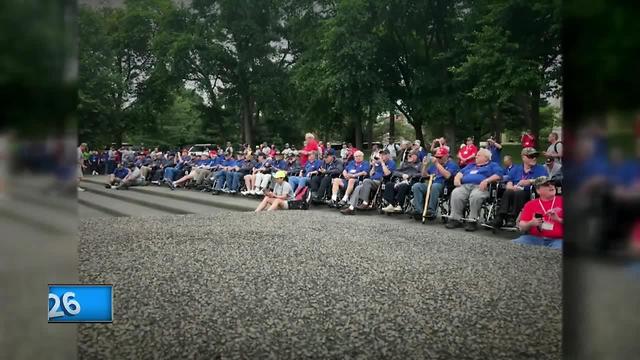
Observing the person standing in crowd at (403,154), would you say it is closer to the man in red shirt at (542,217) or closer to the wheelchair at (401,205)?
the wheelchair at (401,205)

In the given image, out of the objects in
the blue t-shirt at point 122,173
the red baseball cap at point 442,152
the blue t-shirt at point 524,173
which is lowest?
the blue t-shirt at point 122,173

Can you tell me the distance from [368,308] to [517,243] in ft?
4.77

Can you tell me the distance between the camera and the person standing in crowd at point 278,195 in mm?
3904

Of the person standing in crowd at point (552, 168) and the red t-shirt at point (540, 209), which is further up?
the person standing in crowd at point (552, 168)

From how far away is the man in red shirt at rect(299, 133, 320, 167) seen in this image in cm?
340

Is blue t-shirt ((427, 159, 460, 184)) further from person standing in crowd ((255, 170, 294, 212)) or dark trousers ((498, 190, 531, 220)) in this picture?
person standing in crowd ((255, 170, 294, 212))

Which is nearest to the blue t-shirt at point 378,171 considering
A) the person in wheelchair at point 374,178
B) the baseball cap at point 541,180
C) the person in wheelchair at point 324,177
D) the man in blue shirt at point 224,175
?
the person in wheelchair at point 374,178

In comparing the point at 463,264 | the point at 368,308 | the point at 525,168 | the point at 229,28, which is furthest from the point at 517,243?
the point at 229,28

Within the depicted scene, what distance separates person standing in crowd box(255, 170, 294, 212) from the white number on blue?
7.34 ft

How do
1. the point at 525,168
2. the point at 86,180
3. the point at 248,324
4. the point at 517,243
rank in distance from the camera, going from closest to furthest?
the point at 248,324 < the point at 86,180 < the point at 517,243 < the point at 525,168

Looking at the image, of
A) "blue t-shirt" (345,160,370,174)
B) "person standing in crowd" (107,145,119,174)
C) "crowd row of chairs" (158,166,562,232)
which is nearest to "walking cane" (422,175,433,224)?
"crowd row of chairs" (158,166,562,232)

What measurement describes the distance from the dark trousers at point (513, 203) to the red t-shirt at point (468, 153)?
52 centimetres

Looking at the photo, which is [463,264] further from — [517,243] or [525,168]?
[525,168]

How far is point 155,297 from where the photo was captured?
1891 millimetres
